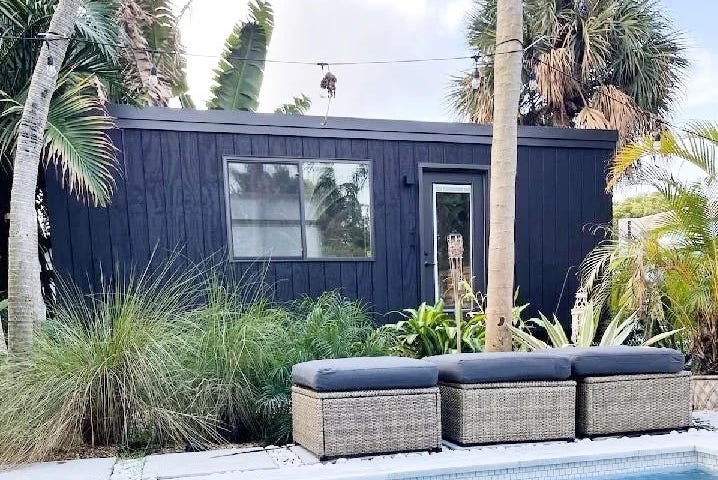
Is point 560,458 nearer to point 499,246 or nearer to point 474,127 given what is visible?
point 499,246

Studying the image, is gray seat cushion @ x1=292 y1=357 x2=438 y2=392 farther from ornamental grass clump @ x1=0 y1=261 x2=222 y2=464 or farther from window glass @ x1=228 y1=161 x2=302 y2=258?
window glass @ x1=228 y1=161 x2=302 y2=258

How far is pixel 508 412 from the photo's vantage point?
354 cm

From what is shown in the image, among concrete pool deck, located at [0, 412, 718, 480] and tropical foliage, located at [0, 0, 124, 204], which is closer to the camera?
concrete pool deck, located at [0, 412, 718, 480]

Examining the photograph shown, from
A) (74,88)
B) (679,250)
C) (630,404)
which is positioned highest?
(74,88)

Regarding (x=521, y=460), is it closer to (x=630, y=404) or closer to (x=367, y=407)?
(x=367, y=407)

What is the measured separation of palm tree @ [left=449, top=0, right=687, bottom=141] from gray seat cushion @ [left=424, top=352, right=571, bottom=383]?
573 cm

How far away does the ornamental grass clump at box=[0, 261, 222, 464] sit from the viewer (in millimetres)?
3316

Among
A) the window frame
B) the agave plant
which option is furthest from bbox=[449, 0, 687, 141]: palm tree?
the agave plant

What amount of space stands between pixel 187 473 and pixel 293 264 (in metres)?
3.01

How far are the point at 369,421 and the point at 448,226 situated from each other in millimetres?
3528

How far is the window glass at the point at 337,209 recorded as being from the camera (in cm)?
602

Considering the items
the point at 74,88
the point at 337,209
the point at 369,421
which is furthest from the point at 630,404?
the point at 74,88

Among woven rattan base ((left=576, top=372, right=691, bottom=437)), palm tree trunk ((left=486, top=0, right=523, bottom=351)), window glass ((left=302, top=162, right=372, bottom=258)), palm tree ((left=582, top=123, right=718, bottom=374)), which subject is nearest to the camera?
woven rattan base ((left=576, top=372, right=691, bottom=437))

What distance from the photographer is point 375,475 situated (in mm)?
3016
